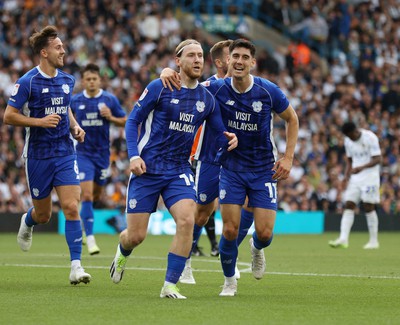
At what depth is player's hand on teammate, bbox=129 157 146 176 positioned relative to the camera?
9977 millimetres

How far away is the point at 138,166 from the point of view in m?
9.98

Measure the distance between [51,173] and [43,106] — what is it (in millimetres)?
757

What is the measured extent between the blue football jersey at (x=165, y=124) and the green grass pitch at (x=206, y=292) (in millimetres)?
1373

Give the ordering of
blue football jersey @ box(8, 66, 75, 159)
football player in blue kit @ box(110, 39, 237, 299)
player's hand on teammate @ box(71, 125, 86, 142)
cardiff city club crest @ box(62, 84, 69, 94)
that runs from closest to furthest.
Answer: football player in blue kit @ box(110, 39, 237, 299) < blue football jersey @ box(8, 66, 75, 159) < cardiff city club crest @ box(62, 84, 69, 94) < player's hand on teammate @ box(71, 125, 86, 142)

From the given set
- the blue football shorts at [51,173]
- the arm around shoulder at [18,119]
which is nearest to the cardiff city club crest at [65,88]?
the arm around shoulder at [18,119]

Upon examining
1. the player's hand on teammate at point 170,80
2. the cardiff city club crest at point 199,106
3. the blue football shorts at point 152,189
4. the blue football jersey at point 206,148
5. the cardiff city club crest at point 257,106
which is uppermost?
the player's hand on teammate at point 170,80

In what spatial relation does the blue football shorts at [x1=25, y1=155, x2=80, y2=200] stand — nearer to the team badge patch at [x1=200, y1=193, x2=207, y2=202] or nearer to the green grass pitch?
the green grass pitch

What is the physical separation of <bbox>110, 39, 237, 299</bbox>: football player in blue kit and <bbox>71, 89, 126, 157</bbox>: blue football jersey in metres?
7.02

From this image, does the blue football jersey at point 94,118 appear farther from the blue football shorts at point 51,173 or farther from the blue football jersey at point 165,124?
the blue football jersey at point 165,124

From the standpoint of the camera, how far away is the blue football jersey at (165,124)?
10.3 metres

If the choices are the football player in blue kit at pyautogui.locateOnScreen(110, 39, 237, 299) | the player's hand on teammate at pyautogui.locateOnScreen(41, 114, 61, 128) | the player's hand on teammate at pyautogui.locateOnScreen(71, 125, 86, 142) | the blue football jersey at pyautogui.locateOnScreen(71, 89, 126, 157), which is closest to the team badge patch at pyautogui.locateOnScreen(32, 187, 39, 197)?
the player's hand on teammate at pyautogui.locateOnScreen(71, 125, 86, 142)

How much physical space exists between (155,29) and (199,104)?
20478 mm

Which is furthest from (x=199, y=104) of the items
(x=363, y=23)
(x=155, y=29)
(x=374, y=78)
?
(x=363, y=23)

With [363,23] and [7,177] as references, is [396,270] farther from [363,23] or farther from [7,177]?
[363,23]
